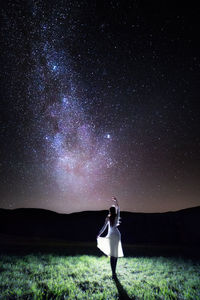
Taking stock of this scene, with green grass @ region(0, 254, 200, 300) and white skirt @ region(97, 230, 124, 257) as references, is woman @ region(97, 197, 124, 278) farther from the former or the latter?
green grass @ region(0, 254, 200, 300)

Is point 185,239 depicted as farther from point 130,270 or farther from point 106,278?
point 106,278

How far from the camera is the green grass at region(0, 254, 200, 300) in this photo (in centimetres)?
480

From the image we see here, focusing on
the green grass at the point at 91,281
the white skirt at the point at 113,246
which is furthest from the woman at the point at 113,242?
the green grass at the point at 91,281

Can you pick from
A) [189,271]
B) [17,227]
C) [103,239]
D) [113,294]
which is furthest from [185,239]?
[17,227]

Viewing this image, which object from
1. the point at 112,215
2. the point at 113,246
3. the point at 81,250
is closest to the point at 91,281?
the point at 113,246

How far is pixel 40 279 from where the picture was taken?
5.85 metres

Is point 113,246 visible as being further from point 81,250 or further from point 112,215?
point 81,250

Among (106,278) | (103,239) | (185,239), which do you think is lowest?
(185,239)

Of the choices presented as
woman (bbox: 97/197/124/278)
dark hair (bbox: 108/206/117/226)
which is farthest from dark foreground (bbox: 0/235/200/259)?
dark hair (bbox: 108/206/117/226)

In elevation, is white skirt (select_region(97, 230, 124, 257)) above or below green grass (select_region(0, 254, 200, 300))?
above

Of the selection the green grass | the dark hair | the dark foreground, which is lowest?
the dark foreground

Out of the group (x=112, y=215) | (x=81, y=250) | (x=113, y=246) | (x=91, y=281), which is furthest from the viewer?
(x=81, y=250)

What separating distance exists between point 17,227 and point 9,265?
2649 centimetres

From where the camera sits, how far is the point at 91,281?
5.84m
